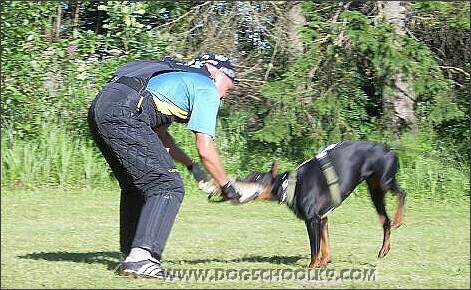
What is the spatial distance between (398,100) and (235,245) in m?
6.54

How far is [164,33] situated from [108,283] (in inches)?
375

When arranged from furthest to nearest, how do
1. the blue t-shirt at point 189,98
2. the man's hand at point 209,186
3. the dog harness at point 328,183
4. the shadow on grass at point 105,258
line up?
the dog harness at point 328,183 < the shadow on grass at point 105,258 < the man's hand at point 209,186 < the blue t-shirt at point 189,98

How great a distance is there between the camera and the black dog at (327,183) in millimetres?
6664

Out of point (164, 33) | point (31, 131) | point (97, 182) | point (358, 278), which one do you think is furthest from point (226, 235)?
point (164, 33)

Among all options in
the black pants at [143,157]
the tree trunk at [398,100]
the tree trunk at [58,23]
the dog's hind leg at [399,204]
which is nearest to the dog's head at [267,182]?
the black pants at [143,157]

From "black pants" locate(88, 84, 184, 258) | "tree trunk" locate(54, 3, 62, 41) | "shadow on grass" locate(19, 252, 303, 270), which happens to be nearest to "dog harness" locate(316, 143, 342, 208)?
"shadow on grass" locate(19, 252, 303, 270)

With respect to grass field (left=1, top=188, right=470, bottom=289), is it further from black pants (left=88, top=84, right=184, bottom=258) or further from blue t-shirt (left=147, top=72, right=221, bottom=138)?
blue t-shirt (left=147, top=72, right=221, bottom=138)

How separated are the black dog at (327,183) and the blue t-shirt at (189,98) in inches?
44.4

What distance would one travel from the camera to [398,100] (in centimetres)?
1366

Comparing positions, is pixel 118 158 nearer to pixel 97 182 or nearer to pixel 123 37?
pixel 97 182

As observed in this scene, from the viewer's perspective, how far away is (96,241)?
314 inches

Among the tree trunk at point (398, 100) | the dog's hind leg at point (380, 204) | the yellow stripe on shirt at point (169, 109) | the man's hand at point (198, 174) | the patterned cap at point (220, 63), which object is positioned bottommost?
the tree trunk at point (398, 100)

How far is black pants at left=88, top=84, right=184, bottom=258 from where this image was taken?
223 inches

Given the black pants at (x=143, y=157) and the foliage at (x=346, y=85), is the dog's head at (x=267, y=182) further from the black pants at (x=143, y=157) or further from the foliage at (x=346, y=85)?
the foliage at (x=346, y=85)
